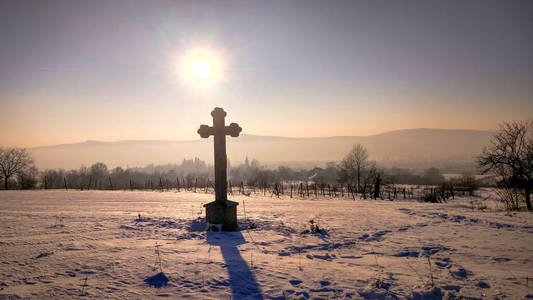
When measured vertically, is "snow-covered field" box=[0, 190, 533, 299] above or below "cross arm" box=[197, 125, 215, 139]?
below

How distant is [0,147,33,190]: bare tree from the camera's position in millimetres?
38719

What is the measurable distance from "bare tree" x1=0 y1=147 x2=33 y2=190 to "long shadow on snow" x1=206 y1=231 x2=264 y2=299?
1923 inches

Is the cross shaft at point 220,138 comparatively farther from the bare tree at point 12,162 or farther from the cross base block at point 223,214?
the bare tree at point 12,162

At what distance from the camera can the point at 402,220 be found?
9281mm

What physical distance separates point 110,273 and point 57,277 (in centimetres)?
75

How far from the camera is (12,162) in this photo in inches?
1558

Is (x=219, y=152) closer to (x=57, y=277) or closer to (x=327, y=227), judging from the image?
(x=327, y=227)

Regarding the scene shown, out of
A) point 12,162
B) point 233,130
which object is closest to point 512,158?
point 233,130

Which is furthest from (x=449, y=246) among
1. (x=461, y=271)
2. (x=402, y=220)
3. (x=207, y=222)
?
(x=207, y=222)

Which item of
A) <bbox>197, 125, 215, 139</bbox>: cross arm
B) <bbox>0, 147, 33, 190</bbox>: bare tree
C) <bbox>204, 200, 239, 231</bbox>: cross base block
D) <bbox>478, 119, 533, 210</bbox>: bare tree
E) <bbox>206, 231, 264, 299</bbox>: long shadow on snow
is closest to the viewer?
<bbox>206, 231, 264, 299</bbox>: long shadow on snow

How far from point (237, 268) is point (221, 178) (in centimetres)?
392

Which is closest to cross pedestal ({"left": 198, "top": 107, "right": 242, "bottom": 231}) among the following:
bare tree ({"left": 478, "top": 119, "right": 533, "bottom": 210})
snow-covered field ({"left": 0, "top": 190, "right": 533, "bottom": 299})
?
snow-covered field ({"left": 0, "top": 190, "right": 533, "bottom": 299})

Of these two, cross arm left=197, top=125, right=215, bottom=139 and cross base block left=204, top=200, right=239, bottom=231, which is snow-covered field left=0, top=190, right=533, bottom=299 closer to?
cross base block left=204, top=200, right=239, bottom=231

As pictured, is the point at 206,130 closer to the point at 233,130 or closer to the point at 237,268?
the point at 233,130
